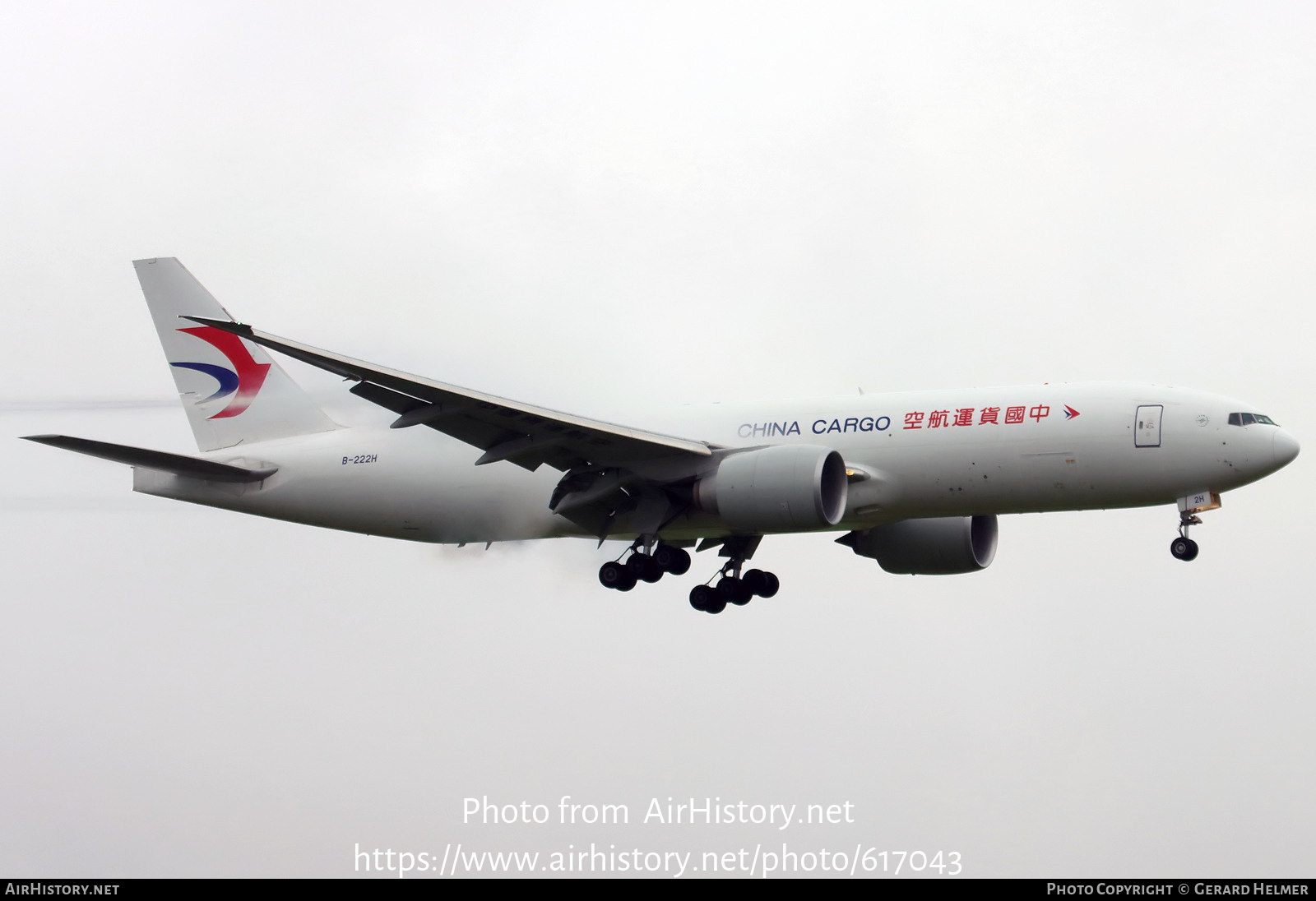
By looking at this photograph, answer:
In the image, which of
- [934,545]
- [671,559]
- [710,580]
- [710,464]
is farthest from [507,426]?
[934,545]

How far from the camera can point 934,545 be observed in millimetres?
34531

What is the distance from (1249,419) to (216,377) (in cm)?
2279

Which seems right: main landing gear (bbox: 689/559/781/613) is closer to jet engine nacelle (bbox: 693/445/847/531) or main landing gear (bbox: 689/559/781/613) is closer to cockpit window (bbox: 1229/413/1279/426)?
jet engine nacelle (bbox: 693/445/847/531)

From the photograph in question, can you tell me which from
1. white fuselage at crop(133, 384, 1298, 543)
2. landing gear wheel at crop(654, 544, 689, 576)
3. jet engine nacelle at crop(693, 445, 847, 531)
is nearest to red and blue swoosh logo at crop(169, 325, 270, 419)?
white fuselage at crop(133, 384, 1298, 543)

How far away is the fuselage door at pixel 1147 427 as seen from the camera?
27.8m

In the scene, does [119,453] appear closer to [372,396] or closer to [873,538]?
[372,396]

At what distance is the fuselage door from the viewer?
27.8 meters

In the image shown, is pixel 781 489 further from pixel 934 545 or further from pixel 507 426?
pixel 934 545

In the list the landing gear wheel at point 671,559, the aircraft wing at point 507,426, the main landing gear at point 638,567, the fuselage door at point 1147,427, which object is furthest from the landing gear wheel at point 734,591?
the fuselage door at point 1147,427

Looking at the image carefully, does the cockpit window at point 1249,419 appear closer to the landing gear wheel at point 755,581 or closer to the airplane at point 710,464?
the airplane at point 710,464

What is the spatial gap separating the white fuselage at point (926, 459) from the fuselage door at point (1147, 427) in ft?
0.07

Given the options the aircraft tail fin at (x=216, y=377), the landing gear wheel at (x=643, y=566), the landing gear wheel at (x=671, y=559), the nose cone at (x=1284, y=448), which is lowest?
the landing gear wheel at (x=643, y=566)

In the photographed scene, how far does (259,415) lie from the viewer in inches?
1375

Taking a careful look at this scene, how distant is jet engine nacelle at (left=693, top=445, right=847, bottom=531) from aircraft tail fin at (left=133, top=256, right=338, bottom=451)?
10.5 m
